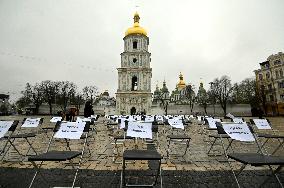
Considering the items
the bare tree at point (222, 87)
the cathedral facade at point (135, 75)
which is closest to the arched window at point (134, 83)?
the cathedral facade at point (135, 75)

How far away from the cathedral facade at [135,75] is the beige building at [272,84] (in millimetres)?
26083

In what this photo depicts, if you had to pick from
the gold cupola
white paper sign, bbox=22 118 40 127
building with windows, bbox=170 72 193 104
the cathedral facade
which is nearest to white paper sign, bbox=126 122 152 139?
white paper sign, bbox=22 118 40 127

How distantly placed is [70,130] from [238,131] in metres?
3.05

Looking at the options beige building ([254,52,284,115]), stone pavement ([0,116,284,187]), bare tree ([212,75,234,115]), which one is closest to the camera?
stone pavement ([0,116,284,187])

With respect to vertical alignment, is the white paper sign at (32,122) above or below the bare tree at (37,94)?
below

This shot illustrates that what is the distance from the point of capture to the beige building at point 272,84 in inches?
2037

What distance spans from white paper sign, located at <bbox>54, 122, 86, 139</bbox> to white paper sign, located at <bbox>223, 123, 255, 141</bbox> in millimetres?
2622

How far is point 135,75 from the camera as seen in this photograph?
48.6 m

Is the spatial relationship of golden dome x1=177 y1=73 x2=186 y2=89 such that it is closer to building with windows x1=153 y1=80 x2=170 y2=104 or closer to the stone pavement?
building with windows x1=153 y1=80 x2=170 y2=104

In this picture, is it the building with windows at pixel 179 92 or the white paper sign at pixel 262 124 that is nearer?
the white paper sign at pixel 262 124

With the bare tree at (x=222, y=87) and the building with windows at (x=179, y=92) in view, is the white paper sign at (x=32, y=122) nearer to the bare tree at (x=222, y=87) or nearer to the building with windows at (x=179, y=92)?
the bare tree at (x=222, y=87)

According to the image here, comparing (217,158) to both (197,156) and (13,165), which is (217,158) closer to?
(197,156)

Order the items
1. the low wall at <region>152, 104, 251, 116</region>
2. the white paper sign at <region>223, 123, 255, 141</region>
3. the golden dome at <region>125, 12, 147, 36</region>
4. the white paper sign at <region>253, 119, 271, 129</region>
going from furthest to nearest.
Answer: the low wall at <region>152, 104, 251, 116</region> < the golden dome at <region>125, 12, 147, 36</region> < the white paper sign at <region>253, 119, 271, 129</region> < the white paper sign at <region>223, 123, 255, 141</region>

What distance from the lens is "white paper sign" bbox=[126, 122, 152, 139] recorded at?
15.7 ft
